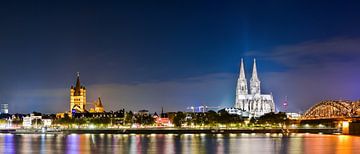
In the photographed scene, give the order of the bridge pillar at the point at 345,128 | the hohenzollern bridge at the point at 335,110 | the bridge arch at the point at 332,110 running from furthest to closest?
the bridge arch at the point at 332,110 < the hohenzollern bridge at the point at 335,110 < the bridge pillar at the point at 345,128

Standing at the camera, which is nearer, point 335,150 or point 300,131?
point 335,150

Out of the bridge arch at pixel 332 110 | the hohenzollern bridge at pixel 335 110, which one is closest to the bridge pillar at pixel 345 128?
the hohenzollern bridge at pixel 335 110

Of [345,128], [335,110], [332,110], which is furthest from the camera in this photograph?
[332,110]

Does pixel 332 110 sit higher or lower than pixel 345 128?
higher

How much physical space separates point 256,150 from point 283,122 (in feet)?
340

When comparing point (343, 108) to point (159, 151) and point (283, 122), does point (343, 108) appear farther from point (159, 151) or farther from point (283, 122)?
point (159, 151)

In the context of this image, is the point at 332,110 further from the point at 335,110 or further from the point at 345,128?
the point at 345,128

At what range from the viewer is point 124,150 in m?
87.9

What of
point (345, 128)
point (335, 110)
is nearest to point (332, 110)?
point (335, 110)

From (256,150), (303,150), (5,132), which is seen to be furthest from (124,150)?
(5,132)

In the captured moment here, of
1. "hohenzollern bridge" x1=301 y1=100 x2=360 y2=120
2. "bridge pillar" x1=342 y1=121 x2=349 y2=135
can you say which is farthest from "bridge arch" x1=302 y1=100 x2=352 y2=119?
"bridge pillar" x1=342 y1=121 x2=349 y2=135

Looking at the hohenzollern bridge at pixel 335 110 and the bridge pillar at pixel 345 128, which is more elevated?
the hohenzollern bridge at pixel 335 110

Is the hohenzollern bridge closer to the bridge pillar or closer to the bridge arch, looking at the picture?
the bridge arch

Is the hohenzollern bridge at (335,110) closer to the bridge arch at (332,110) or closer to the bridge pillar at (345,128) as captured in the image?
the bridge arch at (332,110)
